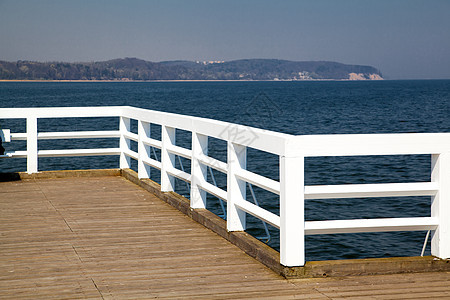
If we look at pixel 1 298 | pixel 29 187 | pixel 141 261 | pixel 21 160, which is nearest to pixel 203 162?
pixel 141 261

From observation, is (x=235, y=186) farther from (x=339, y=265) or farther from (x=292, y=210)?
(x=339, y=265)

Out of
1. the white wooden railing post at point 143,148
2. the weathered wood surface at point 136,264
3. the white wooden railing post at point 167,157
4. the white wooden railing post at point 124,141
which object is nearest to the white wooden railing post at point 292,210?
the weathered wood surface at point 136,264

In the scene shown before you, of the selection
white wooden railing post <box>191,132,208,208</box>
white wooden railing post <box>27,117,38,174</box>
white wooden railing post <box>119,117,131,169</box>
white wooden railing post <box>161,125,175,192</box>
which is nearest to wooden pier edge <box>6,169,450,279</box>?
white wooden railing post <box>191,132,208,208</box>

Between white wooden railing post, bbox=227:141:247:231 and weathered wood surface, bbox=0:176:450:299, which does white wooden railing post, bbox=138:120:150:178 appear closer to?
weathered wood surface, bbox=0:176:450:299

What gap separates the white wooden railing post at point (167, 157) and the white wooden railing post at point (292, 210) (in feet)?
11.3

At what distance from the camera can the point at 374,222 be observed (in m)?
4.81

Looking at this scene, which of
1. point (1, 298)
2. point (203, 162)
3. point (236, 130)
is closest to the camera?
point (1, 298)

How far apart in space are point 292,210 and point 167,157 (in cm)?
368

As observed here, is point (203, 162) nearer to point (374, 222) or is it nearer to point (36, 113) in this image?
point (374, 222)

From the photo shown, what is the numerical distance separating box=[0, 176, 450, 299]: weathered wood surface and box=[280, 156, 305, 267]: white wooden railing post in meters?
0.20

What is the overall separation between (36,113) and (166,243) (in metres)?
5.26

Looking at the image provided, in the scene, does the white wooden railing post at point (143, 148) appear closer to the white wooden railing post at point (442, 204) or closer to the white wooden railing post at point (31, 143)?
the white wooden railing post at point (31, 143)

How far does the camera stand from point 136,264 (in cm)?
527

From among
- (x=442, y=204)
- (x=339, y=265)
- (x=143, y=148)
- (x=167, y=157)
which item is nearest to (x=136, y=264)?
(x=339, y=265)
